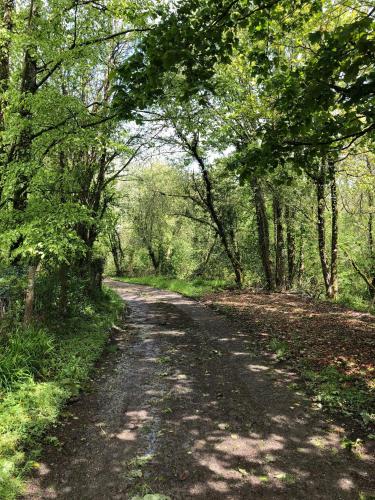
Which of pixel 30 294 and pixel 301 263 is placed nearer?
pixel 30 294

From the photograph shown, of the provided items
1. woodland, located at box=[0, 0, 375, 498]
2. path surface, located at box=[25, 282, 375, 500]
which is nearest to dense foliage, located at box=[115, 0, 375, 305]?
woodland, located at box=[0, 0, 375, 498]

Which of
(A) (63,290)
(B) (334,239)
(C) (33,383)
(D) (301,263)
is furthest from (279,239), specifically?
(C) (33,383)

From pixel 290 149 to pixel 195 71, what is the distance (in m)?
1.97

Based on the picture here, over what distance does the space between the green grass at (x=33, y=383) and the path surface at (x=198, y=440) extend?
279mm

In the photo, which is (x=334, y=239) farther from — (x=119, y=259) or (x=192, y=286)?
(x=119, y=259)

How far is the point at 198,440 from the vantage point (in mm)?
5555

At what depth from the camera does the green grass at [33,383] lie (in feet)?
16.5

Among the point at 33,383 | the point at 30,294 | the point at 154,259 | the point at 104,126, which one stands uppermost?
the point at 104,126

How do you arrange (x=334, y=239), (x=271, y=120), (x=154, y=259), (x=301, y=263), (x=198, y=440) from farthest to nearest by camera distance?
(x=154, y=259) < (x=301, y=263) < (x=334, y=239) < (x=271, y=120) < (x=198, y=440)

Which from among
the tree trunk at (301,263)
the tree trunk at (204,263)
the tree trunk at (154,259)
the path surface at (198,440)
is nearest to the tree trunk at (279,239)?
the tree trunk at (301,263)

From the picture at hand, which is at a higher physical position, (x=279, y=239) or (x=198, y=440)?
(x=279, y=239)

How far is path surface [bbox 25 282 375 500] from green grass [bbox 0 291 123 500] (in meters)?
0.28

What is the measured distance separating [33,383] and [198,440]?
3.34 m

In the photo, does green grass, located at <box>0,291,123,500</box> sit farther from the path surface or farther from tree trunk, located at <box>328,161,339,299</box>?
tree trunk, located at <box>328,161,339,299</box>
